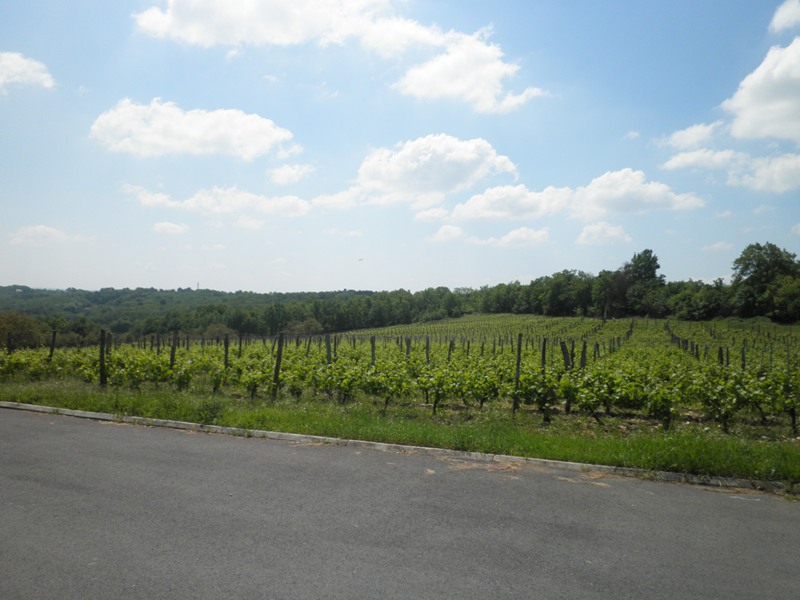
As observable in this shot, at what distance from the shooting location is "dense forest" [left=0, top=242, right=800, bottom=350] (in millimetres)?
82250

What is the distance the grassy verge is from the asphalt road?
698 millimetres

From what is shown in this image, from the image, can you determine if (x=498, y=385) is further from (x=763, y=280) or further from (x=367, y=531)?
(x=763, y=280)

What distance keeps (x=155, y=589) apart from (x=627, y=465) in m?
6.32

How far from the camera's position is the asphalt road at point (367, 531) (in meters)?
3.92

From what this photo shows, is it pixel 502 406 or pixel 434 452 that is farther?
pixel 502 406

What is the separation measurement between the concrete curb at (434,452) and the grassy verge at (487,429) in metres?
0.18

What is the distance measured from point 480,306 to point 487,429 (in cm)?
13323

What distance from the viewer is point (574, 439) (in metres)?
8.85

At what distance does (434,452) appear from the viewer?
815cm

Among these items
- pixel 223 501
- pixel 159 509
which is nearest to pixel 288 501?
pixel 223 501

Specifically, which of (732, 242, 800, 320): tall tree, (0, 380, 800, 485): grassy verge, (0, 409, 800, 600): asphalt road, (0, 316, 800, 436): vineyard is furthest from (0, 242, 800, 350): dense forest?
(0, 409, 800, 600): asphalt road

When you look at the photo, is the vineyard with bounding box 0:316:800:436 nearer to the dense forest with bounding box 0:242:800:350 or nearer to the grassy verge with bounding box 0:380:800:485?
the grassy verge with bounding box 0:380:800:485

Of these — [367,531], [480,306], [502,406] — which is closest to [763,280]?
[480,306]

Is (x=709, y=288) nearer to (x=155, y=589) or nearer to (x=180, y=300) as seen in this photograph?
(x=155, y=589)
